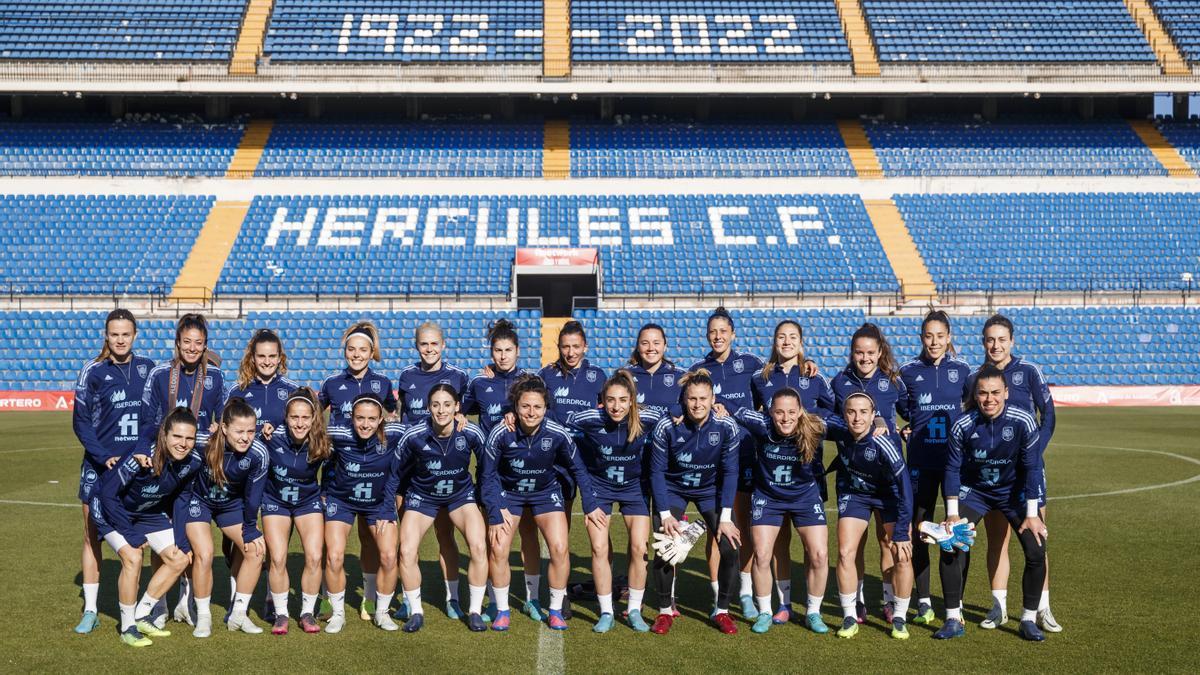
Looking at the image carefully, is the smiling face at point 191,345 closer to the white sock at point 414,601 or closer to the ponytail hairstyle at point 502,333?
the ponytail hairstyle at point 502,333

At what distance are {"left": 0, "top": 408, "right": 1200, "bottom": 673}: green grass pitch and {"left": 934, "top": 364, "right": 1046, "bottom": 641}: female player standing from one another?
0.90ft

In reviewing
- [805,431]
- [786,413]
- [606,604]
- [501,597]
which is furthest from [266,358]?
[805,431]

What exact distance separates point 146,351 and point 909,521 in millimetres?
23739

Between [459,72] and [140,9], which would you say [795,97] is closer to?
[459,72]

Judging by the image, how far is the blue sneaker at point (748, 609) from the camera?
7.76m

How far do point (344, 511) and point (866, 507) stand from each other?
3.51 metres

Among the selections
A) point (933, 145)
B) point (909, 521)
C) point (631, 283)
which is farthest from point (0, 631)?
point (933, 145)

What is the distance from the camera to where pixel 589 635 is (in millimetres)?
7355

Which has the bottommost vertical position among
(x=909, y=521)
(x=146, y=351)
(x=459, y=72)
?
(x=146, y=351)

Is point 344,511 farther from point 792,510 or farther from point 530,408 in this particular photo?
point 792,510

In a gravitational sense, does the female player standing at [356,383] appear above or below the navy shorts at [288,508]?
above

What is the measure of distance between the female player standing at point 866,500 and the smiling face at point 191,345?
4.49m

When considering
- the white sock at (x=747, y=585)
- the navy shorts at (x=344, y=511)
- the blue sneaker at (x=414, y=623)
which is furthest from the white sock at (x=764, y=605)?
the navy shorts at (x=344, y=511)

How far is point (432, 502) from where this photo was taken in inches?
305
